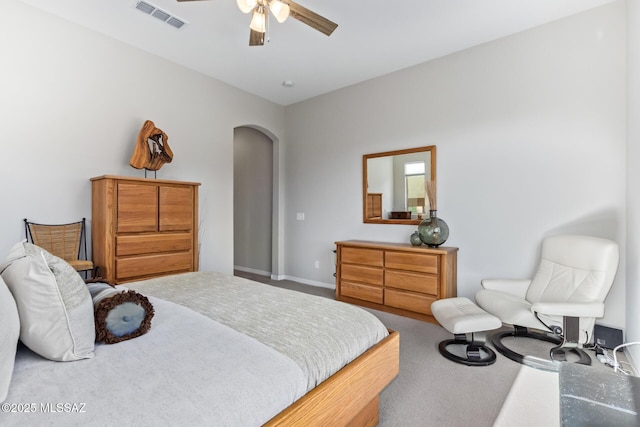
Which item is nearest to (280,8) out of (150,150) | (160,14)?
(160,14)

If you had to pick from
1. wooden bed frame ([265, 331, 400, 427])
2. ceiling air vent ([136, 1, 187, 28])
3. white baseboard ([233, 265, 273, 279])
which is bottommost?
white baseboard ([233, 265, 273, 279])

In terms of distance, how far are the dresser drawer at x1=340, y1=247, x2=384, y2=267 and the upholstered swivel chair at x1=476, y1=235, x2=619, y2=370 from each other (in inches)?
44.4

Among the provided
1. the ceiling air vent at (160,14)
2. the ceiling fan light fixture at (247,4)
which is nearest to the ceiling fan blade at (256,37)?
the ceiling fan light fixture at (247,4)

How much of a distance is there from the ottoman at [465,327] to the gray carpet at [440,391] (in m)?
0.06

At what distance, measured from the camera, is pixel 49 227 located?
2.80m

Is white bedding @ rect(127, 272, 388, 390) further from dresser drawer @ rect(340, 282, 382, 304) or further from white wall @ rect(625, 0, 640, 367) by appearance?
white wall @ rect(625, 0, 640, 367)

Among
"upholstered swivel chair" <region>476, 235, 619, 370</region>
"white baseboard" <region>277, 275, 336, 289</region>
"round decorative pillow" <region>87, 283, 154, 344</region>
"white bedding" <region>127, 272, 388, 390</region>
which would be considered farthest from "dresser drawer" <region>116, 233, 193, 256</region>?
"upholstered swivel chair" <region>476, 235, 619, 370</region>

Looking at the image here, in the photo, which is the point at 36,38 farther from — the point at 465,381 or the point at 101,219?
the point at 465,381

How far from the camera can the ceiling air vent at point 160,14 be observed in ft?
8.99

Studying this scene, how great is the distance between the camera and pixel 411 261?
3.32 meters

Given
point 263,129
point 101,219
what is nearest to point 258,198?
point 263,129

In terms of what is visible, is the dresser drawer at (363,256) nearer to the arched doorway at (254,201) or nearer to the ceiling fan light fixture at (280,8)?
the arched doorway at (254,201)

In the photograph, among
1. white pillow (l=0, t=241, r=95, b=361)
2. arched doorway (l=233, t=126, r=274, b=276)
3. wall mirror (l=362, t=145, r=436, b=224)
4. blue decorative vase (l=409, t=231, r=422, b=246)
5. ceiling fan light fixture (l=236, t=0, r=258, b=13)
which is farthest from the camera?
arched doorway (l=233, t=126, r=274, b=276)

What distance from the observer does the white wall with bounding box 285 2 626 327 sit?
2.69 m
